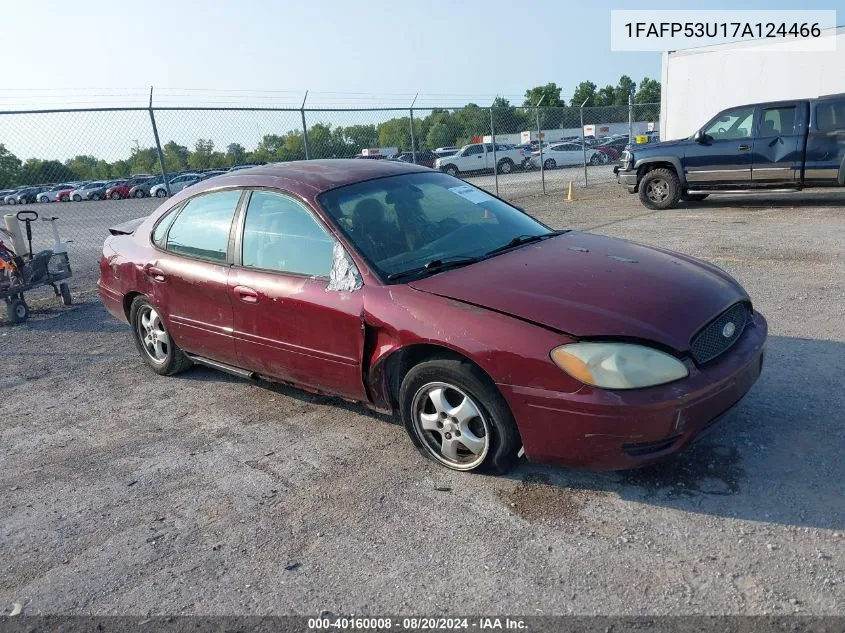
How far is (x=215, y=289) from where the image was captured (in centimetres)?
451

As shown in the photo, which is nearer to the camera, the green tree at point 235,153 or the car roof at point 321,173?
the car roof at point 321,173

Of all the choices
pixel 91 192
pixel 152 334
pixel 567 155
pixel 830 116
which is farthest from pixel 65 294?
pixel 567 155

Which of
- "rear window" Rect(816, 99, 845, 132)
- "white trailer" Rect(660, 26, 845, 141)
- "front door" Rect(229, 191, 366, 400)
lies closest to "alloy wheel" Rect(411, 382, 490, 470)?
"front door" Rect(229, 191, 366, 400)

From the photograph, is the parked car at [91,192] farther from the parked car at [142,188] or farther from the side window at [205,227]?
the side window at [205,227]

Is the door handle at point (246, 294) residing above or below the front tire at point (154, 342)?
above

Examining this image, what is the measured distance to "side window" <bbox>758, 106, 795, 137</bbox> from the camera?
11.4m

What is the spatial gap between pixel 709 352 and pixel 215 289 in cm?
297

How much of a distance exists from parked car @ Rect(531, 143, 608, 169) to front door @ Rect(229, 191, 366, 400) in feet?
103

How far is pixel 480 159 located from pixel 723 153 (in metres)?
20.3

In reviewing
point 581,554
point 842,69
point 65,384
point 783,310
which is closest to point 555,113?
point 842,69

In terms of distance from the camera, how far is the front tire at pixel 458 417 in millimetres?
3281

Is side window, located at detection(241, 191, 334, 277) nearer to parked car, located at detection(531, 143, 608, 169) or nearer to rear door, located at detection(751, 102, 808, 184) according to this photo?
rear door, located at detection(751, 102, 808, 184)

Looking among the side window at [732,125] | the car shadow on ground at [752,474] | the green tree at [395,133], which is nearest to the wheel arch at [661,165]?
the side window at [732,125]

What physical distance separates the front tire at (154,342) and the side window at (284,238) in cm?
127
